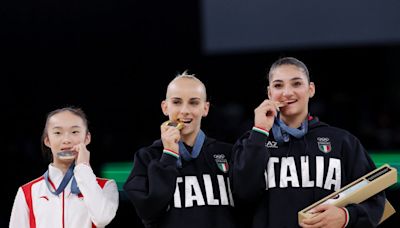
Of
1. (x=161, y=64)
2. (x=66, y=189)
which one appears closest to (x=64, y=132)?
(x=66, y=189)

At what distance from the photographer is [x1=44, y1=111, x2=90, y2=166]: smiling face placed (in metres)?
2.02

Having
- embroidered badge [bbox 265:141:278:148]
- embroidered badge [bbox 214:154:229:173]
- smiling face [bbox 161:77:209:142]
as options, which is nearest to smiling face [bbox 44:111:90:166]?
smiling face [bbox 161:77:209:142]

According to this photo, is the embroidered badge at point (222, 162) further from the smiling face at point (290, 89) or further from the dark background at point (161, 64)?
the dark background at point (161, 64)

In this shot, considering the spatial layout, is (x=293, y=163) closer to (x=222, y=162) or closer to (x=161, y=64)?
(x=222, y=162)

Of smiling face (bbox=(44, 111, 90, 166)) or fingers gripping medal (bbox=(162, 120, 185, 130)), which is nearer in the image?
fingers gripping medal (bbox=(162, 120, 185, 130))

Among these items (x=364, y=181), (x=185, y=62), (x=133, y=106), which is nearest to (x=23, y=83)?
(x=133, y=106)

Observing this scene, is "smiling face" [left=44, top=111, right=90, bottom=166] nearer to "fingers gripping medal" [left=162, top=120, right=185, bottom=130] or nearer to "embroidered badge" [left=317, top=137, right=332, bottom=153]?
"fingers gripping medal" [left=162, top=120, right=185, bottom=130]

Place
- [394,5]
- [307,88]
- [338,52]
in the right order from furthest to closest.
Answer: [338,52]
[394,5]
[307,88]

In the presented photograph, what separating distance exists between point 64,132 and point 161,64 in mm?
A: 2459

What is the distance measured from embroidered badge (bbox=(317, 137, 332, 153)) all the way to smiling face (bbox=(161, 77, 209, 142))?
0.38m

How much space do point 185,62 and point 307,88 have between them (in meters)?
2.35

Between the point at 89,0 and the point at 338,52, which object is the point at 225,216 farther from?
the point at 89,0

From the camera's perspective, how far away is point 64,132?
2.03 metres

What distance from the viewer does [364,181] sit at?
6.01ft
